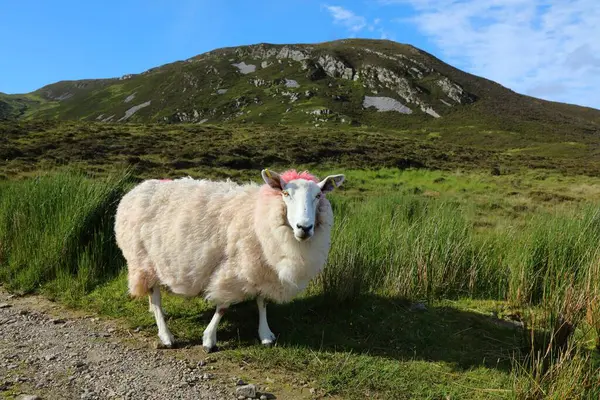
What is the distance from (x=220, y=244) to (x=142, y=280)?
1187 mm

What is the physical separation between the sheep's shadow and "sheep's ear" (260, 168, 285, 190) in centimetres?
171

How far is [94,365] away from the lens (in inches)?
166

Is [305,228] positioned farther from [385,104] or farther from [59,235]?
[385,104]

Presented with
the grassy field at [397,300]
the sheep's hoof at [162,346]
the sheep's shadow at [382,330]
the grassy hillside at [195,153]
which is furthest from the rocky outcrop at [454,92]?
the sheep's hoof at [162,346]

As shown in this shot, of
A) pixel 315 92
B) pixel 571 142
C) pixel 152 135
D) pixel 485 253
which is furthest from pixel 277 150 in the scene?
pixel 315 92

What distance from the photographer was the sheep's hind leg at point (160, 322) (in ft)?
15.4

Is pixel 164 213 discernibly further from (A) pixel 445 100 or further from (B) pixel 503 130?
(A) pixel 445 100

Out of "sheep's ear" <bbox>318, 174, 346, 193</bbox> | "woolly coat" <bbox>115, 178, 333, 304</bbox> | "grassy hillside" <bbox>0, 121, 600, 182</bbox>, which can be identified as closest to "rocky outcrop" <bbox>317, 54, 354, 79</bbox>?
"grassy hillside" <bbox>0, 121, 600, 182</bbox>

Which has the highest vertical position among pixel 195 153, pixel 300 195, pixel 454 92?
pixel 454 92

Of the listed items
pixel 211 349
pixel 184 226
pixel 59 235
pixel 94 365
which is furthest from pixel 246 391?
pixel 59 235

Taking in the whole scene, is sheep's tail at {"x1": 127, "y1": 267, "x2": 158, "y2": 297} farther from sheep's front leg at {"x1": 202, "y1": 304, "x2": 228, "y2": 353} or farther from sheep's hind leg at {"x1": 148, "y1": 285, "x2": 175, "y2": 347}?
sheep's front leg at {"x1": 202, "y1": 304, "x2": 228, "y2": 353}

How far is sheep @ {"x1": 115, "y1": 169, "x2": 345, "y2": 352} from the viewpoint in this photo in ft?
14.5

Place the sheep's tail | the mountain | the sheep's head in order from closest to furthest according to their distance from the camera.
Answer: the sheep's head < the sheep's tail < the mountain

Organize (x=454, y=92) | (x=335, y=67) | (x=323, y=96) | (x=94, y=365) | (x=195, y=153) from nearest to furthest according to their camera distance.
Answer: (x=94, y=365)
(x=195, y=153)
(x=323, y=96)
(x=454, y=92)
(x=335, y=67)
